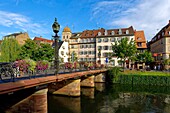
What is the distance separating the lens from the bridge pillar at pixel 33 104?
12.6m

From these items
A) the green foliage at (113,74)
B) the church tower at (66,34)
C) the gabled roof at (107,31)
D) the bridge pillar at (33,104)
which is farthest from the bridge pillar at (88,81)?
the church tower at (66,34)

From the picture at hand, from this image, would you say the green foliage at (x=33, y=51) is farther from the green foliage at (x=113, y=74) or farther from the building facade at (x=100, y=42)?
the building facade at (x=100, y=42)

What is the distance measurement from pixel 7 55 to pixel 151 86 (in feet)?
139

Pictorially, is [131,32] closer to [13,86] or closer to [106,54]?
[106,54]

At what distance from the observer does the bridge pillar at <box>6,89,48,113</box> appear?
12623 millimetres

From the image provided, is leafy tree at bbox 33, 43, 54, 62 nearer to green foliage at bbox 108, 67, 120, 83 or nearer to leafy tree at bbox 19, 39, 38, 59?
leafy tree at bbox 19, 39, 38, 59

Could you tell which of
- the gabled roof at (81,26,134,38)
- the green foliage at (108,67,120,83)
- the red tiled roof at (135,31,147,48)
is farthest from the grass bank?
the gabled roof at (81,26,134,38)

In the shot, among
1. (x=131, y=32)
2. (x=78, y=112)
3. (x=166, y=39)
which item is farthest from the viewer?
(x=131, y=32)

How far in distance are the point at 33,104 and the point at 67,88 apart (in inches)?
444

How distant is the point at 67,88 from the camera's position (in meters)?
23.8

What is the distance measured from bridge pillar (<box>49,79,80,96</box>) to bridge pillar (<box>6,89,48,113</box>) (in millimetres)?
9956

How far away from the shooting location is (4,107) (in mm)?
13555

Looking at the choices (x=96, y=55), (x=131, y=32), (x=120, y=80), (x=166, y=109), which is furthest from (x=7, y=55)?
(x=166, y=109)

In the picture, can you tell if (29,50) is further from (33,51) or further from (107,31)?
(107,31)
